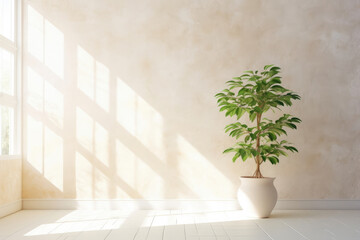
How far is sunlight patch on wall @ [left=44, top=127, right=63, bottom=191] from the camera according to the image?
4.75m

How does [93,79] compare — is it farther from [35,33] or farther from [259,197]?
[259,197]

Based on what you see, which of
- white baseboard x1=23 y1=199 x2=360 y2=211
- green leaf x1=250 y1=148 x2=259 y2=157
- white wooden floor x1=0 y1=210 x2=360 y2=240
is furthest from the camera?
white baseboard x1=23 y1=199 x2=360 y2=211

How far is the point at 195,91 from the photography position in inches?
→ 190

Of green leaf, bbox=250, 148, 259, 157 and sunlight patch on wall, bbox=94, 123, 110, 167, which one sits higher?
sunlight patch on wall, bbox=94, 123, 110, 167

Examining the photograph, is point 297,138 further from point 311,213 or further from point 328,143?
point 311,213

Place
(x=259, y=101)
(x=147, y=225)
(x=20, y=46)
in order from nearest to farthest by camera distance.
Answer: (x=147, y=225)
(x=259, y=101)
(x=20, y=46)

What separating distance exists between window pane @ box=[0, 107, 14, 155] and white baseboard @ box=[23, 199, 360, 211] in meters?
0.61

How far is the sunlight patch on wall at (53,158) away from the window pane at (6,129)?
0.35m

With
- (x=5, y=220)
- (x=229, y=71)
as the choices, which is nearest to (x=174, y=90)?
(x=229, y=71)

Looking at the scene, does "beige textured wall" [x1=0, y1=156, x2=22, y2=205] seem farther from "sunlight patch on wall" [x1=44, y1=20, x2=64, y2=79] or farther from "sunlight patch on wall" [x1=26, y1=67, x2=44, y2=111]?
"sunlight patch on wall" [x1=44, y1=20, x2=64, y2=79]

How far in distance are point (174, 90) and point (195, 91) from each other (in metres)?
0.23

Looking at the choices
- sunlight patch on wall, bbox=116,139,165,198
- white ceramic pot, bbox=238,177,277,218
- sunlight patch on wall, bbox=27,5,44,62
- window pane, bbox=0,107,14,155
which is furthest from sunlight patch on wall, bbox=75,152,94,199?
white ceramic pot, bbox=238,177,277,218

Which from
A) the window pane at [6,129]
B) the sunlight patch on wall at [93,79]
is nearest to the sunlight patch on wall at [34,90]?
the window pane at [6,129]

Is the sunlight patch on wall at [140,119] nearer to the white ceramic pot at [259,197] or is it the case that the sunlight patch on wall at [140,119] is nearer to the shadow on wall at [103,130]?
the shadow on wall at [103,130]
